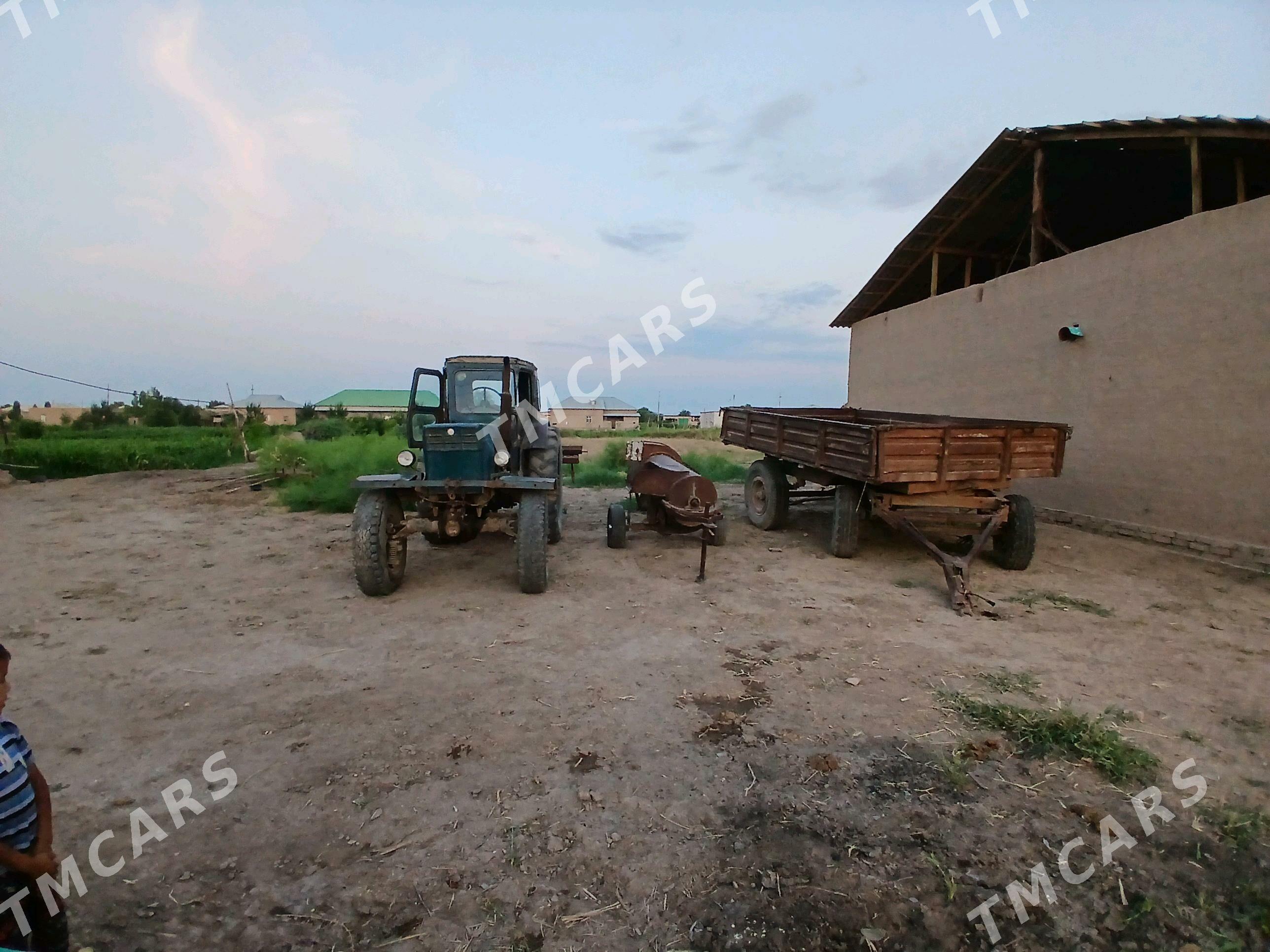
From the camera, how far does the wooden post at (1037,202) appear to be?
9.43 meters

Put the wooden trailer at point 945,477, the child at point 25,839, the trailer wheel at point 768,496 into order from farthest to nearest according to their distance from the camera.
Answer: the trailer wheel at point 768,496
the wooden trailer at point 945,477
the child at point 25,839

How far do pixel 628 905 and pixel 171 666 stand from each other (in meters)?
3.86

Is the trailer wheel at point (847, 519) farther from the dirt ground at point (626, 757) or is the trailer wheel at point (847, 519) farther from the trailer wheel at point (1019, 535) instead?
the trailer wheel at point (1019, 535)

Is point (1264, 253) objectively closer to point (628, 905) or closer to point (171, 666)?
point (628, 905)

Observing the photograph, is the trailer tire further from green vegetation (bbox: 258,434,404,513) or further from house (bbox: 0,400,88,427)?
house (bbox: 0,400,88,427)

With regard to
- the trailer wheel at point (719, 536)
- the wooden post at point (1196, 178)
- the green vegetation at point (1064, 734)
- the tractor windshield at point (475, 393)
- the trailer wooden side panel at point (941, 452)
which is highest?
the wooden post at point (1196, 178)

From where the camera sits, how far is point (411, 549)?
802 centimetres

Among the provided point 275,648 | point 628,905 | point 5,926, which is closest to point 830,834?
point 628,905

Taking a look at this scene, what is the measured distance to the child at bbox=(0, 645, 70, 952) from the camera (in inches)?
66.0

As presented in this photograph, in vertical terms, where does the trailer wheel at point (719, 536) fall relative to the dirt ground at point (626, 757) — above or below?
above

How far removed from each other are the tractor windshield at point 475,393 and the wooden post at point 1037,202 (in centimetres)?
821

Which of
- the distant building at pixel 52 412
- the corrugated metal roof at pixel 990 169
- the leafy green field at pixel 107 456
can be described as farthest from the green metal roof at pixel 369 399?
the corrugated metal roof at pixel 990 169

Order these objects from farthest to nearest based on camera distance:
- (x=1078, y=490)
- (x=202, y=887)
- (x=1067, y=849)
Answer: (x=1078, y=490)
(x=1067, y=849)
(x=202, y=887)

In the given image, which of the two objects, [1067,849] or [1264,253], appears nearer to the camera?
[1067,849]
